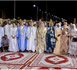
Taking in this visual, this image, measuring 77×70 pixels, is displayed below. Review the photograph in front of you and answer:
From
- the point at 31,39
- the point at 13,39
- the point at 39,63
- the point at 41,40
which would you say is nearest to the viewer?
the point at 39,63

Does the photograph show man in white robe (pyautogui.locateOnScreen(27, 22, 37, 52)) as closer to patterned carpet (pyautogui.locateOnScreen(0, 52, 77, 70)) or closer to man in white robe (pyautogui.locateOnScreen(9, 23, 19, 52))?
man in white robe (pyautogui.locateOnScreen(9, 23, 19, 52))

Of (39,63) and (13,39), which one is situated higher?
(13,39)

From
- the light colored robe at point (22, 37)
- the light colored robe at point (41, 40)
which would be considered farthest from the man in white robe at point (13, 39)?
the light colored robe at point (41, 40)

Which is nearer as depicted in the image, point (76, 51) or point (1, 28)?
point (76, 51)

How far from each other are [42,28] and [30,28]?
54cm

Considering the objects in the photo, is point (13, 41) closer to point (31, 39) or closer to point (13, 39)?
point (13, 39)

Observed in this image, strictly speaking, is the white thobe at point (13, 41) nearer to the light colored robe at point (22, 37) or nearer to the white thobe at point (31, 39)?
the light colored robe at point (22, 37)

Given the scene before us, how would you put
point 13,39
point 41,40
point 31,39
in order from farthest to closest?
1. point 13,39
2. point 31,39
3. point 41,40

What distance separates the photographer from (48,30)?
5.20 meters

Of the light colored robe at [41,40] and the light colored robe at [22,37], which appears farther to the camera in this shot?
the light colored robe at [22,37]

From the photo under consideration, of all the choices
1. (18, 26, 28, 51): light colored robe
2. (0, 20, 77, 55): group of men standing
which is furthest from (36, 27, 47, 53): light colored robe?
(18, 26, 28, 51): light colored robe

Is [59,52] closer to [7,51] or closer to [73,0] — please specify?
[7,51]

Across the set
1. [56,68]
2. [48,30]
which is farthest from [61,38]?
[56,68]

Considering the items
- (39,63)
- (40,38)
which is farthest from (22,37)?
(39,63)
